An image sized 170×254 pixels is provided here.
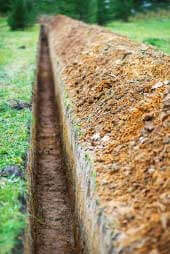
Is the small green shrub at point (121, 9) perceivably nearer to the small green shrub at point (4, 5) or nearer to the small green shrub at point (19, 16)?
the small green shrub at point (19, 16)

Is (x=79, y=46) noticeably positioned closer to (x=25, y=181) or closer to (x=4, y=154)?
(x=4, y=154)

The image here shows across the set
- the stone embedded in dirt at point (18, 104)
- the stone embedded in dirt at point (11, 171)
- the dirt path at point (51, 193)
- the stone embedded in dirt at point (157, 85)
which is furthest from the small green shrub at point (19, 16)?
the stone embedded in dirt at point (11, 171)

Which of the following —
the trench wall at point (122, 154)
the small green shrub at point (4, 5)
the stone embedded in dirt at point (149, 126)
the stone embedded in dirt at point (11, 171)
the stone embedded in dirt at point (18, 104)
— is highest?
the stone embedded in dirt at point (149, 126)

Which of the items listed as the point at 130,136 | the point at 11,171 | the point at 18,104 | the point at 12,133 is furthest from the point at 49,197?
the point at 130,136

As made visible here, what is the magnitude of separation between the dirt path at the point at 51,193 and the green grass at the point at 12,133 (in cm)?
106

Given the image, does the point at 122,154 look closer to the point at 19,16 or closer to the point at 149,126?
the point at 149,126

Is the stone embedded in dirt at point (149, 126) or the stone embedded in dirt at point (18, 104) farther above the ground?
the stone embedded in dirt at point (149, 126)

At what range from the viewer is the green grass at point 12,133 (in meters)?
5.12

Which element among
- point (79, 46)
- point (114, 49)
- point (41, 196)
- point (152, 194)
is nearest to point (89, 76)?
point (114, 49)

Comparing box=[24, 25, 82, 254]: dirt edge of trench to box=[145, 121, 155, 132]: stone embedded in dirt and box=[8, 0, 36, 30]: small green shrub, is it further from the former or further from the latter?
box=[8, 0, 36, 30]: small green shrub

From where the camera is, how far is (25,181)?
21.0 ft

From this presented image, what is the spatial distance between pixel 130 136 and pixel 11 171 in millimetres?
1827

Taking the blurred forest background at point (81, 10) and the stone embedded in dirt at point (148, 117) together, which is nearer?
the stone embedded in dirt at point (148, 117)

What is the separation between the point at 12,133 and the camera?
27.3 ft
